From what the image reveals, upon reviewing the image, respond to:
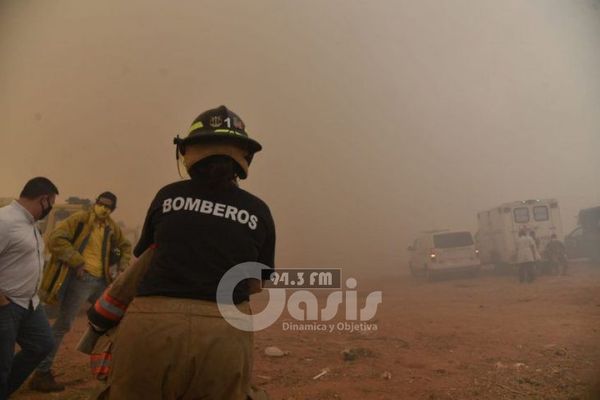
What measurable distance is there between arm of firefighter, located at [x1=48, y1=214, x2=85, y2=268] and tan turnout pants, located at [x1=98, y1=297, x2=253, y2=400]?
10.7 feet

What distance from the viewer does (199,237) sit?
161cm

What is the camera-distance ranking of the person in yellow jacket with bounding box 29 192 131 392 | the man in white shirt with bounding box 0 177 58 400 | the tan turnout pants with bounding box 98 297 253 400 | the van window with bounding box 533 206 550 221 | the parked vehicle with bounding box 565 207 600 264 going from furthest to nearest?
the parked vehicle with bounding box 565 207 600 264
the van window with bounding box 533 206 550 221
the person in yellow jacket with bounding box 29 192 131 392
the man in white shirt with bounding box 0 177 58 400
the tan turnout pants with bounding box 98 297 253 400

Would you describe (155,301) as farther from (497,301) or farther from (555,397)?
(497,301)

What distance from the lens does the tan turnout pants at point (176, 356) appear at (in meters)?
1.46

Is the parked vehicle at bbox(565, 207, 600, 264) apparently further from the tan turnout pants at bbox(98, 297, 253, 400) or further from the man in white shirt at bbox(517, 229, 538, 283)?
the tan turnout pants at bbox(98, 297, 253, 400)

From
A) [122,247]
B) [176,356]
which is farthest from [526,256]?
[176,356]

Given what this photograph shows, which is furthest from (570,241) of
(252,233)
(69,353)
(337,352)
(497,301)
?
(252,233)

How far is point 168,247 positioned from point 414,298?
992 cm

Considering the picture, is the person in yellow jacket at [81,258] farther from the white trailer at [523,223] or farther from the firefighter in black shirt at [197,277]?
the white trailer at [523,223]

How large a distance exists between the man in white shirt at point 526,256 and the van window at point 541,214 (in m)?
1.51

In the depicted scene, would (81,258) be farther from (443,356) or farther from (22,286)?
(443,356)

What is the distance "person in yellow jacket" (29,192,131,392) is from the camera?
172 inches

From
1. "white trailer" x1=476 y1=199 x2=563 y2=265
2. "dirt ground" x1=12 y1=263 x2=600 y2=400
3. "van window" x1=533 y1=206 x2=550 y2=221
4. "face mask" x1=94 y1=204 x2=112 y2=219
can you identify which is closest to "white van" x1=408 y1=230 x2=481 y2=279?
"white trailer" x1=476 y1=199 x2=563 y2=265

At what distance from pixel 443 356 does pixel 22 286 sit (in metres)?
4.47
